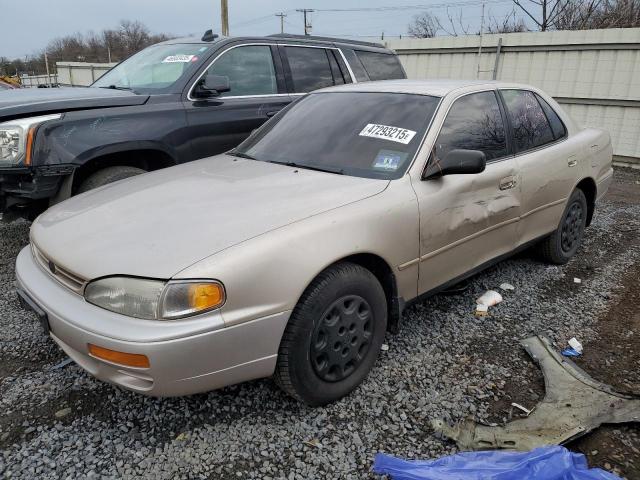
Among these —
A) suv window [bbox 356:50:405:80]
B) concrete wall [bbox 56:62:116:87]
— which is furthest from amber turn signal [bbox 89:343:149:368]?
concrete wall [bbox 56:62:116:87]

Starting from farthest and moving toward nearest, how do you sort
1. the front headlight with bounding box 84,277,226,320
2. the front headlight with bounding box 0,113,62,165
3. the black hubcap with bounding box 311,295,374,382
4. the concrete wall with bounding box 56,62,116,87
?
the concrete wall with bounding box 56,62,116,87
the front headlight with bounding box 0,113,62,165
the black hubcap with bounding box 311,295,374,382
the front headlight with bounding box 84,277,226,320

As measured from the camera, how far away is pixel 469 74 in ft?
35.2

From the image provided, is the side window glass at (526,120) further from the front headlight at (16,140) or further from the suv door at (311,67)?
the front headlight at (16,140)

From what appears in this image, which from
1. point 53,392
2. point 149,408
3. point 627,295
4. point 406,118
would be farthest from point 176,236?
point 627,295

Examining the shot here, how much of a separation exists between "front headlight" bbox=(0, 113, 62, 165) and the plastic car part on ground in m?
3.30

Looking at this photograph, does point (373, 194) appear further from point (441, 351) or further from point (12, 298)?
point (12, 298)

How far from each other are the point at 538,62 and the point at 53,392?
33.6 ft

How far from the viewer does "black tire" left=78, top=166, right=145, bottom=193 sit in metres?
3.82

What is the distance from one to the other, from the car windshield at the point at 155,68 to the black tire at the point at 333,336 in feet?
9.62

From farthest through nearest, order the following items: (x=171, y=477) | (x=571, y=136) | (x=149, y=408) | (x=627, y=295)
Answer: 1. (x=571, y=136)
2. (x=627, y=295)
3. (x=149, y=408)
4. (x=171, y=477)

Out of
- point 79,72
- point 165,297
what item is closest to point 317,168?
point 165,297

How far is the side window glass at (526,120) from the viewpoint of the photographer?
363cm

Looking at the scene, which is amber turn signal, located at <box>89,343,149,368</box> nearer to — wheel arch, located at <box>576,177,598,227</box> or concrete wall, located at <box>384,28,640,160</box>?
wheel arch, located at <box>576,177,598,227</box>

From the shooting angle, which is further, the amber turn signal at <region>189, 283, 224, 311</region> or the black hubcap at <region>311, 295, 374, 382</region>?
the black hubcap at <region>311, 295, 374, 382</region>
